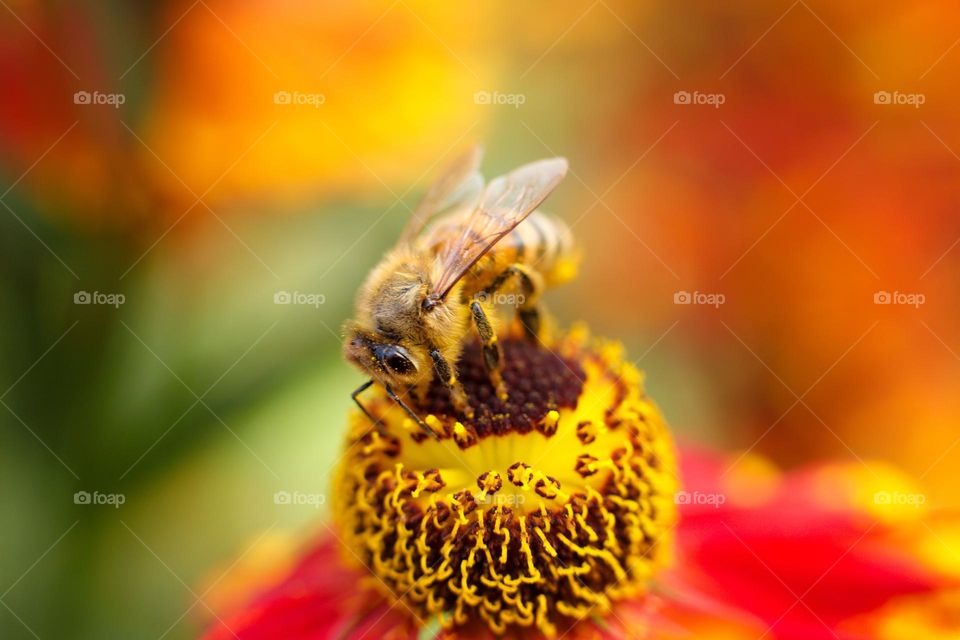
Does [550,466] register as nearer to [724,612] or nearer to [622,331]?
[724,612]

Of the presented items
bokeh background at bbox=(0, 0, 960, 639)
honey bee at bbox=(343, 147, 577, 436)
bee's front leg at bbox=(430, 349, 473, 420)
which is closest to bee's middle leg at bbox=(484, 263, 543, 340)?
honey bee at bbox=(343, 147, 577, 436)

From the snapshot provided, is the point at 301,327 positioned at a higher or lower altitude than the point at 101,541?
higher

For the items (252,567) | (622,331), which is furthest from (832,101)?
(252,567)

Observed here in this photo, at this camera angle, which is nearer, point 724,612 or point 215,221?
point 724,612

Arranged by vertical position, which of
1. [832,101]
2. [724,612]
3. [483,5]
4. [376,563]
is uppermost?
[483,5]

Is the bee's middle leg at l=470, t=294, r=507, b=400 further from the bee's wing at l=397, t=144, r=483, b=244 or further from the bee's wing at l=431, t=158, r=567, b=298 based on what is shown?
the bee's wing at l=397, t=144, r=483, b=244

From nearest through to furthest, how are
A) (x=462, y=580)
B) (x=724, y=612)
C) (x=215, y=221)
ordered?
(x=462, y=580) → (x=724, y=612) → (x=215, y=221)

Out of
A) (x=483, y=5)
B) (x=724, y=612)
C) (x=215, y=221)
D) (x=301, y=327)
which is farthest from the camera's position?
(x=483, y=5)

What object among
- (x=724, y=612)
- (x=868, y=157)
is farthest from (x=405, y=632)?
(x=868, y=157)
